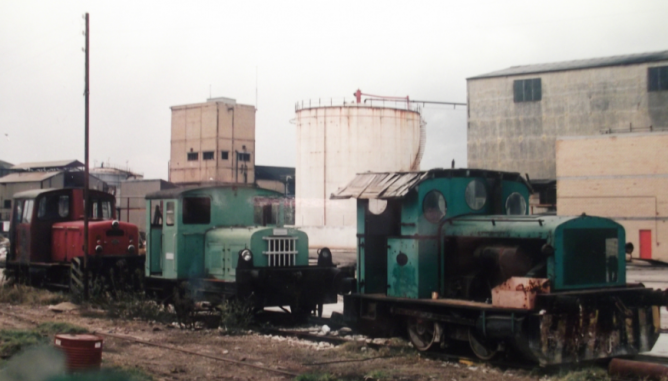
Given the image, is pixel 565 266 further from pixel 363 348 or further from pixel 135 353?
pixel 135 353

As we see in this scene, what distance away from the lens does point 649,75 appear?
36312mm

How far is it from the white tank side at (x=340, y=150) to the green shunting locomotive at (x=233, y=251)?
26253mm

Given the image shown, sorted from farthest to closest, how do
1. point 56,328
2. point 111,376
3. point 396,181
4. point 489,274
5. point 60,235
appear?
point 60,235 < point 56,328 < point 396,181 < point 489,274 < point 111,376

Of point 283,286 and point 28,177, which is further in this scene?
point 28,177

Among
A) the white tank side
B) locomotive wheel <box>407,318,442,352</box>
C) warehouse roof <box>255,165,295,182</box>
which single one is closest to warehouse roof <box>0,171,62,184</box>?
warehouse roof <box>255,165,295,182</box>

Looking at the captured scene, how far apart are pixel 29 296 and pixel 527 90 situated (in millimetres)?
29460

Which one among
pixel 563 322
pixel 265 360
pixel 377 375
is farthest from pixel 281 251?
pixel 563 322

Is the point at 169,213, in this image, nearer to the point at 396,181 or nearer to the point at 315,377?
the point at 396,181

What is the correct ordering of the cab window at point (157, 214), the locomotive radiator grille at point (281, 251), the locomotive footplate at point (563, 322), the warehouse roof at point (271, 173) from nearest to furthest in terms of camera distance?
the locomotive footplate at point (563, 322) → the locomotive radiator grille at point (281, 251) → the cab window at point (157, 214) → the warehouse roof at point (271, 173)

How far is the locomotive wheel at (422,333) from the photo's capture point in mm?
10355

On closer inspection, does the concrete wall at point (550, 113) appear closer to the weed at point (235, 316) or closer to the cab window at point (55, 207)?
the cab window at point (55, 207)

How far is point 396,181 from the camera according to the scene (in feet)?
35.1

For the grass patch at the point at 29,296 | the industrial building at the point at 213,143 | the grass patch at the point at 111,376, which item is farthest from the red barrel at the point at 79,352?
the industrial building at the point at 213,143

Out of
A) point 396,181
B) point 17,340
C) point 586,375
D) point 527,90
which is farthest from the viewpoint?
point 527,90
